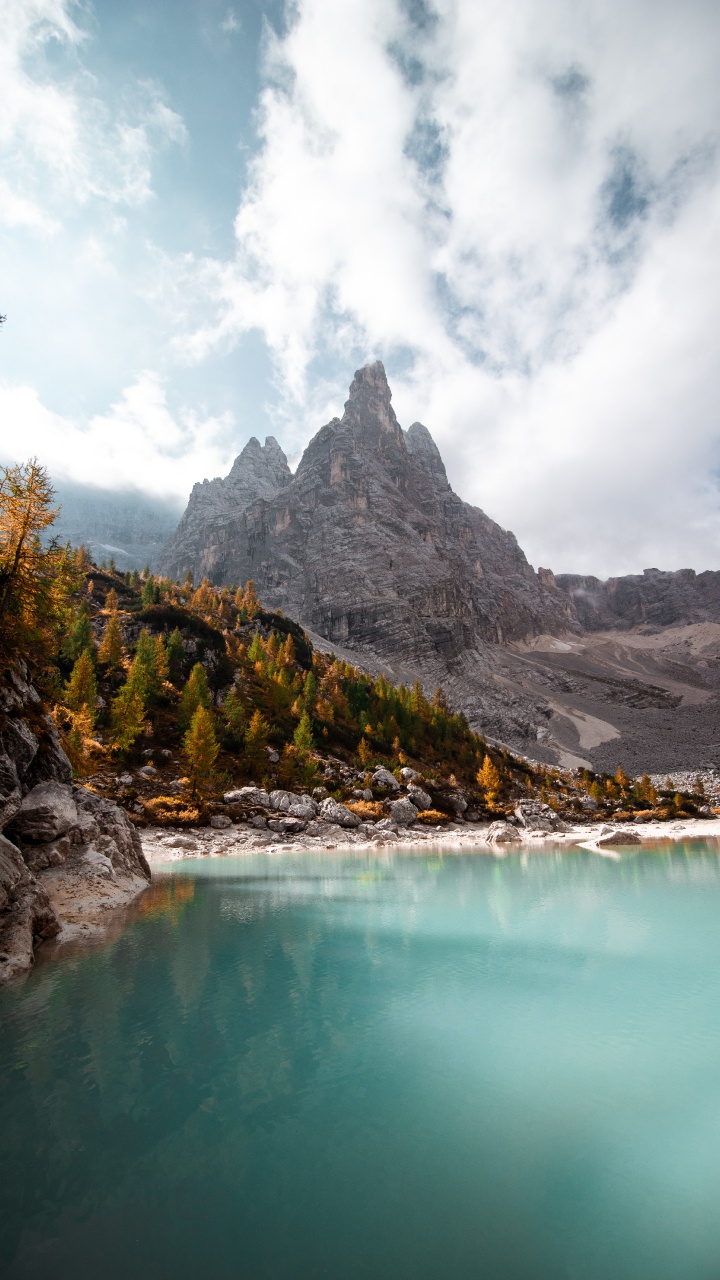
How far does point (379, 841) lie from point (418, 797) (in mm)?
16898

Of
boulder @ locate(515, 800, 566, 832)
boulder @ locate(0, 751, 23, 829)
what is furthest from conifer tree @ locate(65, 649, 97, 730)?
boulder @ locate(515, 800, 566, 832)

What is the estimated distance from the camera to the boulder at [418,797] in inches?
2785

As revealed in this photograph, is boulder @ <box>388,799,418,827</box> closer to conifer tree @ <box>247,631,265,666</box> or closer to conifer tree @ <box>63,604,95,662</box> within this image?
conifer tree @ <box>247,631,265,666</box>

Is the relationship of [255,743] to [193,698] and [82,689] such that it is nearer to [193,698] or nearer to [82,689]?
[193,698]

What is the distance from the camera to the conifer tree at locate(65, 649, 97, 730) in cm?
5700

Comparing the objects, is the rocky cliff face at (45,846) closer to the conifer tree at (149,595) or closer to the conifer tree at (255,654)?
the conifer tree at (255,654)

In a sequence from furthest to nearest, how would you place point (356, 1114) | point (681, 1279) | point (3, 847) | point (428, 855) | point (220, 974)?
point (428, 855) < point (3, 847) < point (220, 974) < point (356, 1114) < point (681, 1279)

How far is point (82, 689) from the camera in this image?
5862cm

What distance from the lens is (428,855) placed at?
4656 centimetres

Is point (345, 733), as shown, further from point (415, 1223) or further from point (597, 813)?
point (415, 1223)

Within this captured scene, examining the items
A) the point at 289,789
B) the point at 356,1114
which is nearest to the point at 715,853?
the point at 289,789

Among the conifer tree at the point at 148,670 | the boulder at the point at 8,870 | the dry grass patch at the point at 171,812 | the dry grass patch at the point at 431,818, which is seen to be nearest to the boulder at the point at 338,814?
the dry grass patch at the point at 431,818

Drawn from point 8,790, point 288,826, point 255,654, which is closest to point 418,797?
point 288,826

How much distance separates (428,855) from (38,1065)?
40.1 meters
